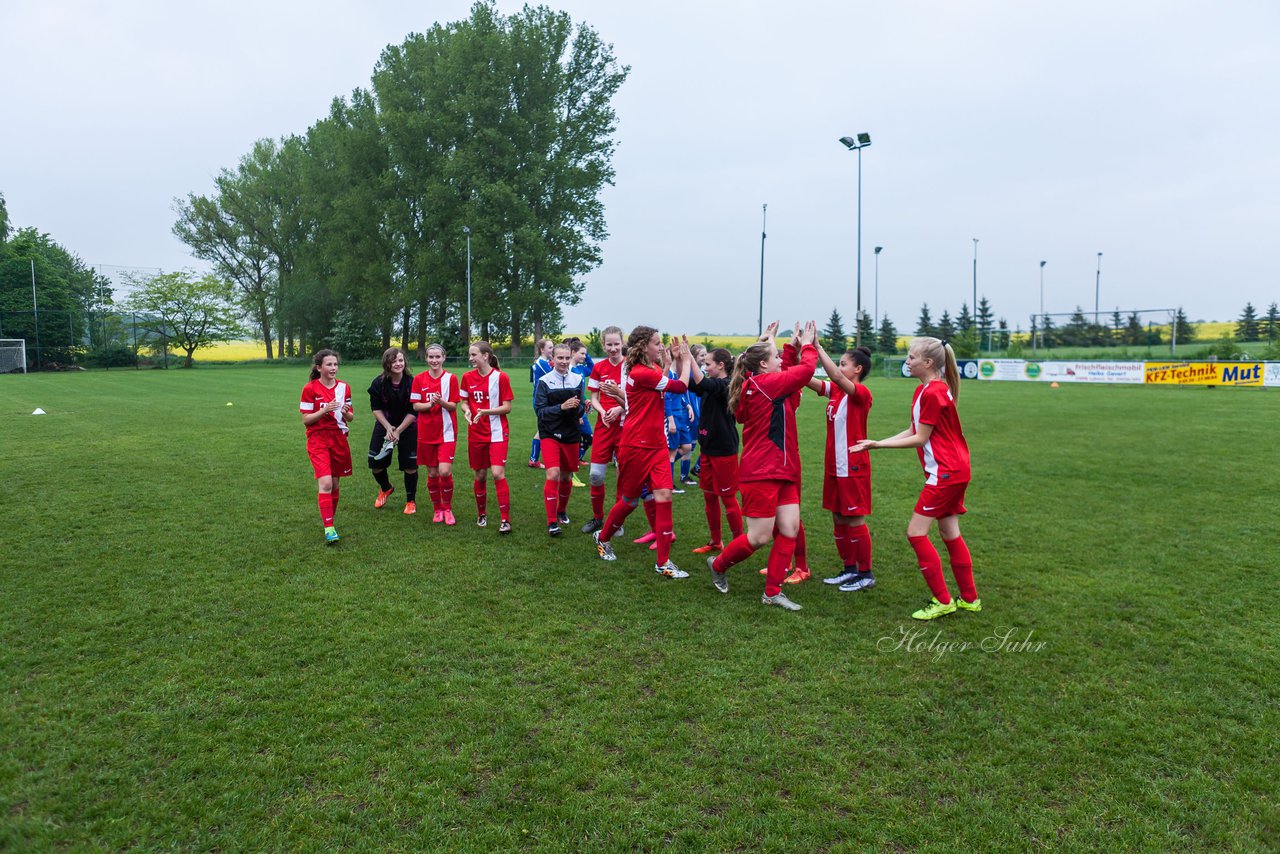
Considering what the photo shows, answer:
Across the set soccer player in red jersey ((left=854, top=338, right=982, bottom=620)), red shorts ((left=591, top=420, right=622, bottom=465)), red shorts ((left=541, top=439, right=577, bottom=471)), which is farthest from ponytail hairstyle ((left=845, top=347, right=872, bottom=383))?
red shorts ((left=541, top=439, right=577, bottom=471))

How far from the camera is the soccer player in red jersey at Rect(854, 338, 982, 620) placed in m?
4.94

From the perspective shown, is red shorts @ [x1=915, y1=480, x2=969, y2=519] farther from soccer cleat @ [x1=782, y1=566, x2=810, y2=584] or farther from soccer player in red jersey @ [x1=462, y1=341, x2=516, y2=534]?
soccer player in red jersey @ [x1=462, y1=341, x2=516, y2=534]

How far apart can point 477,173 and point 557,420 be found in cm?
4149

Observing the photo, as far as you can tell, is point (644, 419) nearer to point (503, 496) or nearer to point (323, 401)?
point (503, 496)

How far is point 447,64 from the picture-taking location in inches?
1772

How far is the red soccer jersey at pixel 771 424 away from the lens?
515 centimetres

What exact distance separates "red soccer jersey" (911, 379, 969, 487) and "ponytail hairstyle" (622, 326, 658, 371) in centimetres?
203

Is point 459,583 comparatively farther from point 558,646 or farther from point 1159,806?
point 1159,806

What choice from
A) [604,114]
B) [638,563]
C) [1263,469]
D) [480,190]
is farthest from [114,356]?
[1263,469]

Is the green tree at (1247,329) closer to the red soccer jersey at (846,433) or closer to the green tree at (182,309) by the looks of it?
the red soccer jersey at (846,433)

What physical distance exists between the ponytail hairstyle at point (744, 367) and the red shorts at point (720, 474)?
1041mm

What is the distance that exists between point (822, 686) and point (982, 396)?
76.7ft

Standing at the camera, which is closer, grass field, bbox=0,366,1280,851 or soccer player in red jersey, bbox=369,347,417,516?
grass field, bbox=0,366,1280,851

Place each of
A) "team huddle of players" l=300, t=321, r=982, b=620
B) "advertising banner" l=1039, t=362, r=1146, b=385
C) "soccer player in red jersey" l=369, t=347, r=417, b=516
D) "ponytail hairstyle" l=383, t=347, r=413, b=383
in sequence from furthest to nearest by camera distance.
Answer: "advertising banner" l=1039, t=362, r=1146, b=385 < "soccer player in red jersey" l=369, t=347, r=417, b=516 < "ponytail hairstyle" l=383, t=347, r=413, b=383 < "team huddle of players" l=300, t=321, r=982, b=620
